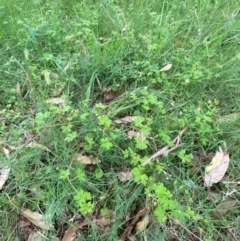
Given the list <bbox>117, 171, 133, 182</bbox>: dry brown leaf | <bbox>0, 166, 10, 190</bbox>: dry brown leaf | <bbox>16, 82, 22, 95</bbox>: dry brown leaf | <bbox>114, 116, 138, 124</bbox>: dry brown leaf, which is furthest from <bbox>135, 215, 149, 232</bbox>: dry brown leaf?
<bbox>16, 82, 22, 95</bbox>: dry brown leaf

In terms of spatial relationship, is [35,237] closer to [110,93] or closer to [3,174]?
[3,174]

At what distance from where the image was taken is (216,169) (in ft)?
5.60

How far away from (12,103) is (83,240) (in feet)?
2.59

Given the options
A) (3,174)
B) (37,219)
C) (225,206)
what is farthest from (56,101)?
(225,206)

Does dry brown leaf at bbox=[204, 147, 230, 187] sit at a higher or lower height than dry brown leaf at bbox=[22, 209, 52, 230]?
lower

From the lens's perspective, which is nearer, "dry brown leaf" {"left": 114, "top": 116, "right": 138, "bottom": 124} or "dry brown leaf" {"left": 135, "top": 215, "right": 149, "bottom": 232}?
"dry brown leaf" {"left": 135, "top": 215, "right": 149, "bottom": 232}

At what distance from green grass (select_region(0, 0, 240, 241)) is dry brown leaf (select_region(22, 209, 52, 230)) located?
0.02 metres

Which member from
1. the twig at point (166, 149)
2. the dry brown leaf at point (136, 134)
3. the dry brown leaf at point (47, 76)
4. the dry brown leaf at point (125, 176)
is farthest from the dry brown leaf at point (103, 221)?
the dry brown leaf at point (47, 76)

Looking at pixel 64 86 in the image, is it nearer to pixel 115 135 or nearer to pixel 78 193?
pixel 115 135

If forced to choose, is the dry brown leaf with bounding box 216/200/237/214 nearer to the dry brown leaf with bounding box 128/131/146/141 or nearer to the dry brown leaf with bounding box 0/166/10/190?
the dry brown leaf with bounding box 128/131/146/141

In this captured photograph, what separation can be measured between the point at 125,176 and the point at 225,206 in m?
0.45

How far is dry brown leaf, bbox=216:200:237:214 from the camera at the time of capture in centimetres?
163

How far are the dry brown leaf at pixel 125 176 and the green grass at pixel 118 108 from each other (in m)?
0.03

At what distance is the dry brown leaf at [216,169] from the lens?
5.54 ft
